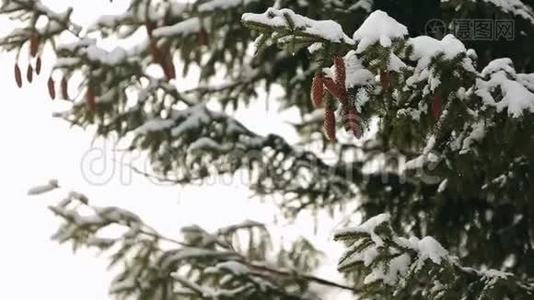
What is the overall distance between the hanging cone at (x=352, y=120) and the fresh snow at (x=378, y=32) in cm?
18

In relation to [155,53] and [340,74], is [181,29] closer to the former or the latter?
[155,53]

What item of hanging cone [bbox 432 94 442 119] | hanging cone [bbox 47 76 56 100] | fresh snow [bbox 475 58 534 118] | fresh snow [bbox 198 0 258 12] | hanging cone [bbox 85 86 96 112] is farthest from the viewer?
hanging cone [bbox 85 86 96 112]

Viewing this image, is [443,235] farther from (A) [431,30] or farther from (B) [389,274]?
A: (B) [389,274]

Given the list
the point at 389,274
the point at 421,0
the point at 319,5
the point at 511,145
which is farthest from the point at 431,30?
the point at 389,274

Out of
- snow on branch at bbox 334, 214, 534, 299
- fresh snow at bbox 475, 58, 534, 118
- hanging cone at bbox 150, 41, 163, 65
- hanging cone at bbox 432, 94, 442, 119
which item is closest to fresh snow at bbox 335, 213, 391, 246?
snow on branch at bbox 334, 214, 534, 299

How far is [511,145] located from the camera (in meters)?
3.46

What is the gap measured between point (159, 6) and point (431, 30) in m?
1.75

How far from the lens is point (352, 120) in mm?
2576

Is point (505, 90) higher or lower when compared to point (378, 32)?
lower

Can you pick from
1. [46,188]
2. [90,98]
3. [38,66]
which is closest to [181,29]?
[90,98]

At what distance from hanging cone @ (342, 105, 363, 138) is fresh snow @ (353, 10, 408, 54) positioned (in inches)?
7.2

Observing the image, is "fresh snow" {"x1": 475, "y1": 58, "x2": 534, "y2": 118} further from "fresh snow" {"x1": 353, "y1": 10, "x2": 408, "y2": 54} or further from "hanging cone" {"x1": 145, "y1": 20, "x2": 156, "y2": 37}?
"hanging cone" {"x1": 145, "y1": 20, "x2": 156, "y2": 37}

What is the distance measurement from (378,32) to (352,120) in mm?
293

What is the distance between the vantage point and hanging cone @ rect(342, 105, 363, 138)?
2578 millimetres
